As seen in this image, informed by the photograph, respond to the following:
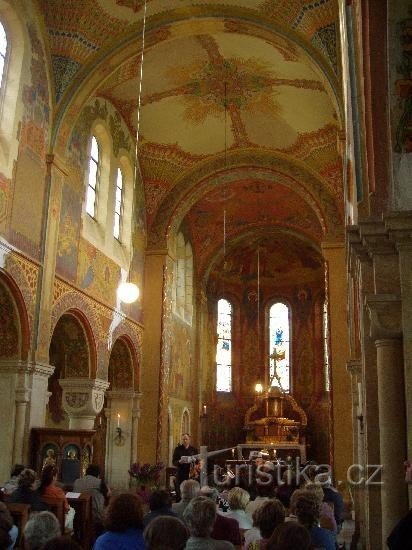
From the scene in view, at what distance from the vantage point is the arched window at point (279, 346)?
2625 cm

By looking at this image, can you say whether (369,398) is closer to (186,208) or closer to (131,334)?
(131,334)

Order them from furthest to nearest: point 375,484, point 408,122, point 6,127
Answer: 1. point 6,127
2. point 375,484
3. point 408,122

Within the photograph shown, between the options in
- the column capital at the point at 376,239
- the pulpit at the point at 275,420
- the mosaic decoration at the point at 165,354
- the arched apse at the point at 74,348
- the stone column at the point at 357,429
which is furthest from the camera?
the pulpit at the point at 275,420

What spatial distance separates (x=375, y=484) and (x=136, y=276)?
39.6 ft

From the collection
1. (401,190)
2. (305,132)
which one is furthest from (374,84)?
(305,132)

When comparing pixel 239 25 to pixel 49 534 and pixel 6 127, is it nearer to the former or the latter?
pixel 6 127

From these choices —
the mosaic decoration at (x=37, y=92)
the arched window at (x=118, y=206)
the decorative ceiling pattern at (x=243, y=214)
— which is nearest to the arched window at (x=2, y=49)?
the mosaic decoration at (x=37, y=92)

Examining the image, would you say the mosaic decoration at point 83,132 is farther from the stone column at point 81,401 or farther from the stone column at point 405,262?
the stone column at point 405,262

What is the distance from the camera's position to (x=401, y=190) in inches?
253

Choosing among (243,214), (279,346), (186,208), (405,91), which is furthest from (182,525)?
(279,346)

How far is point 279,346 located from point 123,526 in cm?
2333

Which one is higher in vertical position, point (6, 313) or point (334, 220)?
point (334, 220)

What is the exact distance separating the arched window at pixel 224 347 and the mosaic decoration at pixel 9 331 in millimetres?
15290

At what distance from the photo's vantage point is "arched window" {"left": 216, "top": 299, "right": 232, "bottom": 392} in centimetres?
2646
